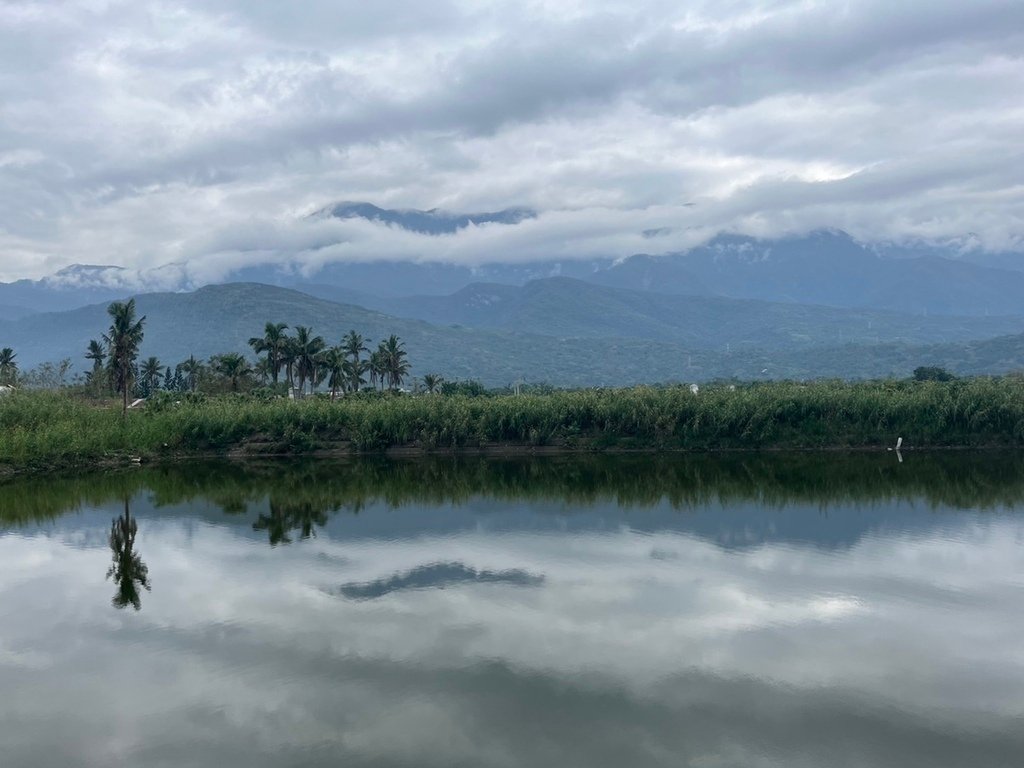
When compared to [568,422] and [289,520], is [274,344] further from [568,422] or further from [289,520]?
[289,520]

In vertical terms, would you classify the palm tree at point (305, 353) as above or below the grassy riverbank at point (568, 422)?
above

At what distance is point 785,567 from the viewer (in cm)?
2522

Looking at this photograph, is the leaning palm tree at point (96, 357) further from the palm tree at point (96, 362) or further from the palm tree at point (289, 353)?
the palm tree at point (289, 353)

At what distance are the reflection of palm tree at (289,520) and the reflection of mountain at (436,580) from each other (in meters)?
7.27

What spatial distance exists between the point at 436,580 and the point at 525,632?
548 centimetres

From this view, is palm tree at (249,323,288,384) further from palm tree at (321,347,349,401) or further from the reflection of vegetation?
the reflection of vegetation

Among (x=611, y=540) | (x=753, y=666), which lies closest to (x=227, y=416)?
(x=611, y=540)

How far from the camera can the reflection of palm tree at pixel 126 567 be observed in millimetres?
24688

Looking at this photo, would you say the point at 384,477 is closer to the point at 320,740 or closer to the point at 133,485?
the point at 133,485

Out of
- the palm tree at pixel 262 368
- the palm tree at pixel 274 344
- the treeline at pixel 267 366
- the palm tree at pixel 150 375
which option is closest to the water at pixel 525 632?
the treeline at pixel 267 366

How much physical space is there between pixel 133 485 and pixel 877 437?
43.8 m

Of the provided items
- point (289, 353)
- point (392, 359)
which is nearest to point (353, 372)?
point (392, 359)

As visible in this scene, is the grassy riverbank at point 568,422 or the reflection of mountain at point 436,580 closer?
the reflection of mountain at point 436,580

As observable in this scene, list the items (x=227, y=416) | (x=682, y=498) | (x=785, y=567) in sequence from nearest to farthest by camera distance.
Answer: (x=785, y=567)
(x=682, y=498)
(x=227, y=416)
